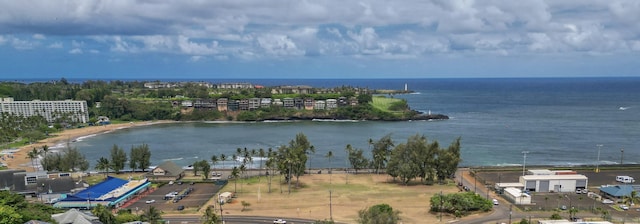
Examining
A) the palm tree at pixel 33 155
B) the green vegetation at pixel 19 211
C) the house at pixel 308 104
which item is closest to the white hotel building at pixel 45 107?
the palm tree at pixel 33 155

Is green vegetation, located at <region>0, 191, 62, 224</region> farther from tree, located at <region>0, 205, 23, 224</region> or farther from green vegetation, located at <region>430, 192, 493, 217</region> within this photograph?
green vegetation, located at <region>430, 192, 493, 217</region>

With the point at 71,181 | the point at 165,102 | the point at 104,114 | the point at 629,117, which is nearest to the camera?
the point at 71,181

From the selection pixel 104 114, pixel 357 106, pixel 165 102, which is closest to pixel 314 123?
pixel 357 106

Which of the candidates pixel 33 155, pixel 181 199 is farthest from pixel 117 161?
pixel 181 199

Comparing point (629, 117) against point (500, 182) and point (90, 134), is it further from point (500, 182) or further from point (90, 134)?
point (90, 134)

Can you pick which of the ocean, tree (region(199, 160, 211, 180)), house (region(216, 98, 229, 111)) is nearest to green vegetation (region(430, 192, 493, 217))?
the ocean

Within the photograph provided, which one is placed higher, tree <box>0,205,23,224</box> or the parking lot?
tree <box>0,205,23,224</box>
